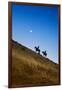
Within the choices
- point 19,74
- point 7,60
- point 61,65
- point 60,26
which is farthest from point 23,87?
point 60,26

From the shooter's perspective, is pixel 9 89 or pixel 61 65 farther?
pixel 61 65

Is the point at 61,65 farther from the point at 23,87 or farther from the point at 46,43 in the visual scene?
the point at 23,87

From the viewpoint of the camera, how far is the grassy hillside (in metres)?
2.59

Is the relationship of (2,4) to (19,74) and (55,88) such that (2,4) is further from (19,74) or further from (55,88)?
(55,88)

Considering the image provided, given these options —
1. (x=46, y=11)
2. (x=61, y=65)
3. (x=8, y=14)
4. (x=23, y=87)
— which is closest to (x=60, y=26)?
(x=46, y=11)

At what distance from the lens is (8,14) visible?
2578mm

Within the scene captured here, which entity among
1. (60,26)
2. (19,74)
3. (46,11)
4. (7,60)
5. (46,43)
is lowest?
(19,74)

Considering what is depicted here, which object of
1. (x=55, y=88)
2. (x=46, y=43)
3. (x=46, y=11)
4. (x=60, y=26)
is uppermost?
(x=46, y=11)

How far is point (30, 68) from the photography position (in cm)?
263

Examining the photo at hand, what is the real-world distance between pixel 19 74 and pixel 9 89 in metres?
0.21

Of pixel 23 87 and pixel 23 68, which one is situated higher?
pixel 23 68

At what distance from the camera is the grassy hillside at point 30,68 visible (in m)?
2.59

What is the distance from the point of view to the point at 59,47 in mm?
2707

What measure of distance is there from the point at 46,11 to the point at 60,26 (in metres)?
0.25
